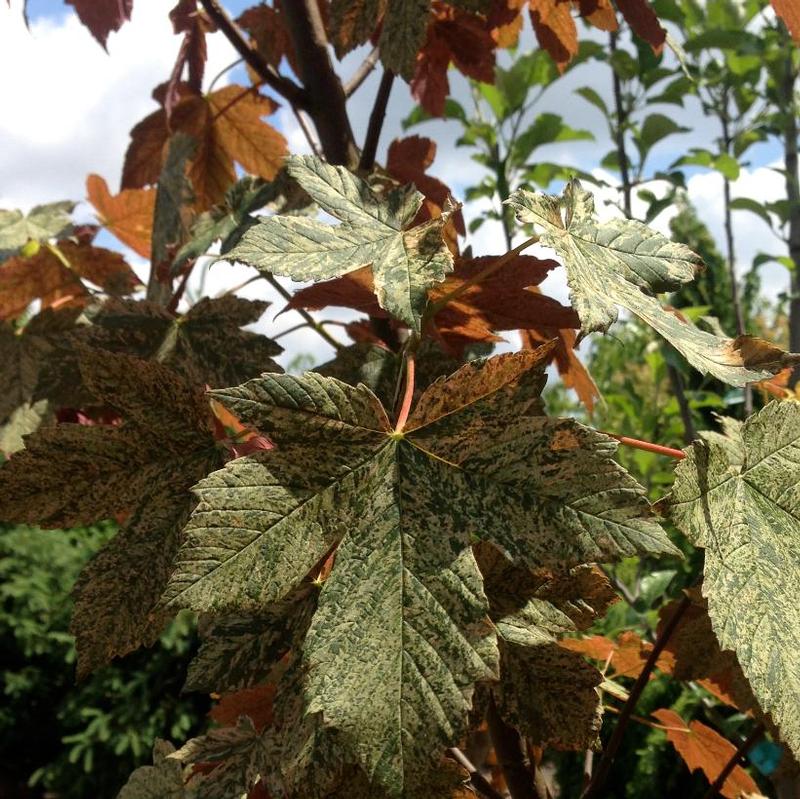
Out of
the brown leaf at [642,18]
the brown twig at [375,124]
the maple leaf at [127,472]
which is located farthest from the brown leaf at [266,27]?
the maple leaf at [127,472]

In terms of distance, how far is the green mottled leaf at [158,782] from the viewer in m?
0.67

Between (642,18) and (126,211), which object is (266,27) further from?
(642,18)

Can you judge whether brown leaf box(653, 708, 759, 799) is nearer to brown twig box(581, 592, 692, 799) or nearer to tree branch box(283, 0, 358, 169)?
brown twig box(581, 592, 692, 799)

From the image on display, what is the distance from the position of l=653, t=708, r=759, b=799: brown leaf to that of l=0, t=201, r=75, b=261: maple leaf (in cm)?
96

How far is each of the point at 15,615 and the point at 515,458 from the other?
3742 mm

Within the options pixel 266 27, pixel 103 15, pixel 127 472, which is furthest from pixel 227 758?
pixel 266 27

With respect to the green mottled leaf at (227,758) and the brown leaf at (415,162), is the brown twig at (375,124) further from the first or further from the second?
the green mottled leaf at (227,758)

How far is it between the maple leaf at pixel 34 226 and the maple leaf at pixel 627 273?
74 centimetres

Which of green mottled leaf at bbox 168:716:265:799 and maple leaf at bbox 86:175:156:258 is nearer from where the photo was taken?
green mottled leaf at bbox 168:716:265:799

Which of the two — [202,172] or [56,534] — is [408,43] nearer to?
[202,172]

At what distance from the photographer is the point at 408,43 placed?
2.66 feet

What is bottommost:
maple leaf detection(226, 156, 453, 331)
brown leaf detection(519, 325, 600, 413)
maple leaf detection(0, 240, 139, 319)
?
brown leaf detection(519, 325, 600, 413)

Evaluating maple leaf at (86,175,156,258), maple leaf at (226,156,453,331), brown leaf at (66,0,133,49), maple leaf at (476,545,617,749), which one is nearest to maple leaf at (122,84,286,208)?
maple leaf at (86,175,156,258)

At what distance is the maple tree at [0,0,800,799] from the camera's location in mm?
467
